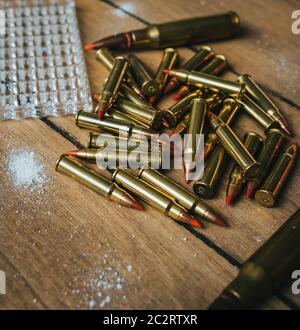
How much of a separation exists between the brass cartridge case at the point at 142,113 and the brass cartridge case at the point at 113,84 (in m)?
0.05

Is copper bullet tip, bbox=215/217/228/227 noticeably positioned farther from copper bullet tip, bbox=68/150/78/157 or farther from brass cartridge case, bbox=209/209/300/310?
copper bullet tip, bbox=68/150/78/157

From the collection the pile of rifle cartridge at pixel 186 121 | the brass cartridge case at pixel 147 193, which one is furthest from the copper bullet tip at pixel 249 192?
the brass cartridge case at pixel 147 193

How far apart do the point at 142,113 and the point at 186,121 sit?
0.15 m

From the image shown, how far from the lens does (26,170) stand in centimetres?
144

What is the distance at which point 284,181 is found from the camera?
1400mm

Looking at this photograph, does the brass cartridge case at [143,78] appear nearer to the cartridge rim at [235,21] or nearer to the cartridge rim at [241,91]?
the cartridge rim at [241,91]

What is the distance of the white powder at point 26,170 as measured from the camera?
4.60 feet

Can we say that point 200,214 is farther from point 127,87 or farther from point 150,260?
point 127,87

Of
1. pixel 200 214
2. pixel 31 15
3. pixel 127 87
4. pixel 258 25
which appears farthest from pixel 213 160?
pixel 31 15

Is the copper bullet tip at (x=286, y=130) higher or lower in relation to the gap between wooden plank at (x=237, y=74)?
higher

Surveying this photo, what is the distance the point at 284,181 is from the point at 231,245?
11.4 inches

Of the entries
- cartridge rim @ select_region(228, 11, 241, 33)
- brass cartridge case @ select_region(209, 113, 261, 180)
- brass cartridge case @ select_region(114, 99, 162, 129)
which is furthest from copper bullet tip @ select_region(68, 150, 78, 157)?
cartridge rim @ select_region(228, 11, 241, 33)

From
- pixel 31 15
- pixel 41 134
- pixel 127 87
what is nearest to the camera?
pixel 41 134

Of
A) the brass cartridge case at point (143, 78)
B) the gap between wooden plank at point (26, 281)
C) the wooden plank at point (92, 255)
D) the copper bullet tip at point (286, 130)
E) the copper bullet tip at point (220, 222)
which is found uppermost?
the copper bullet tip at point (286, 130)
